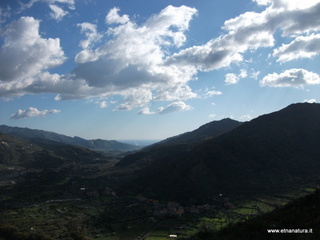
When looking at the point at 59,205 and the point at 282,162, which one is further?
the point at 282,162

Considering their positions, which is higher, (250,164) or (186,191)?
(250,164)

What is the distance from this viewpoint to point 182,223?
8331cm

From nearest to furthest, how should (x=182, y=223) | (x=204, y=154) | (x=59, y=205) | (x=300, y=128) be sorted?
(x=182, y=223) → (x=59, y=205) → (x=204, y=154) → (x=300, y=128)

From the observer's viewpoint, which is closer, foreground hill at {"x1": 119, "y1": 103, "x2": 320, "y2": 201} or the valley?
the valley

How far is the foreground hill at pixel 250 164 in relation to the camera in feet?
381

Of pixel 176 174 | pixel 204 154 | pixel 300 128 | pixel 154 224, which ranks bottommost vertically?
pixel 154 224

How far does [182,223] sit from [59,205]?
195 ft

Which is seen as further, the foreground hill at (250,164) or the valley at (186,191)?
the foreground hill at (250,164)

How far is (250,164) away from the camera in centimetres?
13788

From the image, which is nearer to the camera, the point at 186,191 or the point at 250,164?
the point at 186,191

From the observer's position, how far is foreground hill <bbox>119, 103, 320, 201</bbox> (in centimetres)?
11612

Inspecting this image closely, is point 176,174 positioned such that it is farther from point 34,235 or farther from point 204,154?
point 34,235

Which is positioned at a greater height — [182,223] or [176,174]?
[176,174]

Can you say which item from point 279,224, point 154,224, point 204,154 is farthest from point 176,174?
point 279,224
